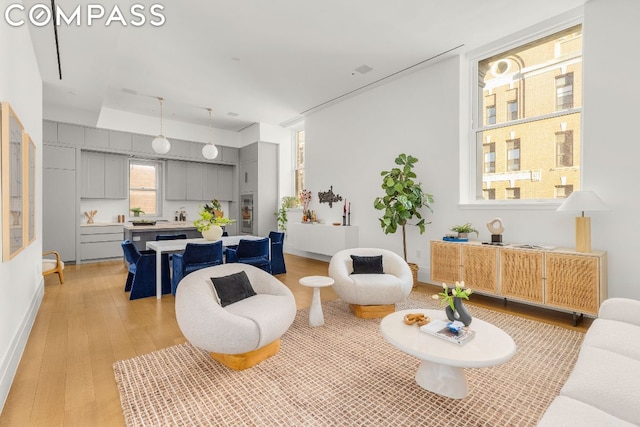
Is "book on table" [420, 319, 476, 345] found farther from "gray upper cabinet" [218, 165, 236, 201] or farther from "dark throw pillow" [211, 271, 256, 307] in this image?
"gray upper cabinet" [218, 165, 236, 201]

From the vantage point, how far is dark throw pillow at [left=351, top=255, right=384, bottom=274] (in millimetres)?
3695

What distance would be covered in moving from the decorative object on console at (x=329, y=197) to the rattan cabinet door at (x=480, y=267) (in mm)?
3097

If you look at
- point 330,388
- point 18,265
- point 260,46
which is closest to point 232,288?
point 330,388

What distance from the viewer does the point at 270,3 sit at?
11.3 feet

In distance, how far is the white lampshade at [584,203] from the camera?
3150 millimetres

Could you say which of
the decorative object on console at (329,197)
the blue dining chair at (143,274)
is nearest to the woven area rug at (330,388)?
the blue dining chair at (143,274)

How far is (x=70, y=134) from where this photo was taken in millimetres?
6527

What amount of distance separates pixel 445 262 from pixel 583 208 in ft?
5.46

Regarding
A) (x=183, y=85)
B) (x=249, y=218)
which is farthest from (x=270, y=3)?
(x=249, y=218)

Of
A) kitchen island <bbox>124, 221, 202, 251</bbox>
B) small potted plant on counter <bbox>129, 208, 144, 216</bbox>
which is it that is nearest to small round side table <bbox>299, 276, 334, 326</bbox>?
kitchen island <bbox>124, 221, 202, 251</bbox>

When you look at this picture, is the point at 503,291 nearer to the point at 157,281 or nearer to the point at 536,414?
the point at 536,414

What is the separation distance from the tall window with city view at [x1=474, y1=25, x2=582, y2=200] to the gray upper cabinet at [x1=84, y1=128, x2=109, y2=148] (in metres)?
7.52

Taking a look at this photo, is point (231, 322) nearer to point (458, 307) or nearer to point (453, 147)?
point (458, 307)

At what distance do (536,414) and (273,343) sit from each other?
5.96 ft
